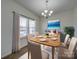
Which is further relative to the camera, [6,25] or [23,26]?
[23,26]

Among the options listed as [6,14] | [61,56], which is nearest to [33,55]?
[61,56]

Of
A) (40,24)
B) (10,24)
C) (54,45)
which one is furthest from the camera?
(40,24)

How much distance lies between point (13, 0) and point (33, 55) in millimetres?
3145

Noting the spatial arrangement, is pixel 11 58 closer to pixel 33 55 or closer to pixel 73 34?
pixel 33 55

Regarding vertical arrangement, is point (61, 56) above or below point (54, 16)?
below

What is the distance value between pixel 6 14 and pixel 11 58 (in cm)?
176

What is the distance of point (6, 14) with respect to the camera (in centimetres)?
351

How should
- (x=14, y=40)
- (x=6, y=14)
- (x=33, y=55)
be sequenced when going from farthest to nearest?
(x=14, y=40) → (x=6, y=14) → (x=33, y=55)

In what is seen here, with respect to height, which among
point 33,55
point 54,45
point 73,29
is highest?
point 73,29

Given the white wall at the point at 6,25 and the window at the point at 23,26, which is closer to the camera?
the white wall at the point at 6,25

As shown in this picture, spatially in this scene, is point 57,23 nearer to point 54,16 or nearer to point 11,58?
point 54,16

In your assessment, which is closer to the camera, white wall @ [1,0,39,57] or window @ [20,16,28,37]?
white wall @ [1,0,39,57]

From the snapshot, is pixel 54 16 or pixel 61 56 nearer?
pixel 61 56

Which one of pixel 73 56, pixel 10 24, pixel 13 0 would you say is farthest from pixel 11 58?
pixel 13 0
